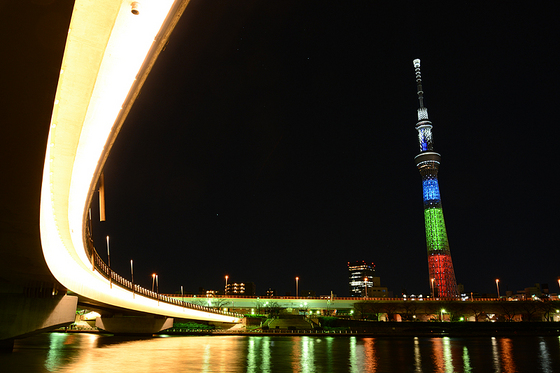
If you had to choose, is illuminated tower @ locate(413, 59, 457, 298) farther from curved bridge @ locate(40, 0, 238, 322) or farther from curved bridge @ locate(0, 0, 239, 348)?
curved bridge @ locate(40, 0, 238, 322)

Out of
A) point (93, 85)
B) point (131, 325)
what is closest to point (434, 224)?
point (131, 325)

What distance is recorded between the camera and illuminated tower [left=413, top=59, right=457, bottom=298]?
151 meters

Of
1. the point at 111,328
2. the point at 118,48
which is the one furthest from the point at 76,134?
the point at 111,328

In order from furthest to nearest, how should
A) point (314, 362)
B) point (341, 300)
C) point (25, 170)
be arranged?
point (341, 300), point (314, 362), point (25, 170)

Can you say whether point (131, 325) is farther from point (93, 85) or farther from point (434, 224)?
point (434, 224)

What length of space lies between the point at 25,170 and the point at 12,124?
6.50ft

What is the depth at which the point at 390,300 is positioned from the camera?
10988 cm

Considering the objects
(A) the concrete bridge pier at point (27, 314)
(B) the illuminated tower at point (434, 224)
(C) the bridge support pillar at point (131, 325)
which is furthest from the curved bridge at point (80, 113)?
(B) the illuminated tower at point (434, 224)

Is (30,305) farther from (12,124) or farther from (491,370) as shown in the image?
(491,370)

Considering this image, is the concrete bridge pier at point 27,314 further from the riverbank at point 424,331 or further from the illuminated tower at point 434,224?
the illuminated tower at point 434,224

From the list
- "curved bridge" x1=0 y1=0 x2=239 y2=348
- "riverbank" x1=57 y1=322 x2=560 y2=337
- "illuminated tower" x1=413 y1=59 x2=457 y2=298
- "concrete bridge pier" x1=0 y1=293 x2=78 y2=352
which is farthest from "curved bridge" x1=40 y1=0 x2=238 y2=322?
"illuminated tower" x1=413 y1=59 x2=457 y2=298

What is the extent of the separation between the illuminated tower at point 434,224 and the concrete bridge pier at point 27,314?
139293mm

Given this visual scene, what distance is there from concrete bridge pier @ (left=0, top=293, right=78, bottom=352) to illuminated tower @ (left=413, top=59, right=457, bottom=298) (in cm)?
13929

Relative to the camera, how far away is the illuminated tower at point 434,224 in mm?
151375
